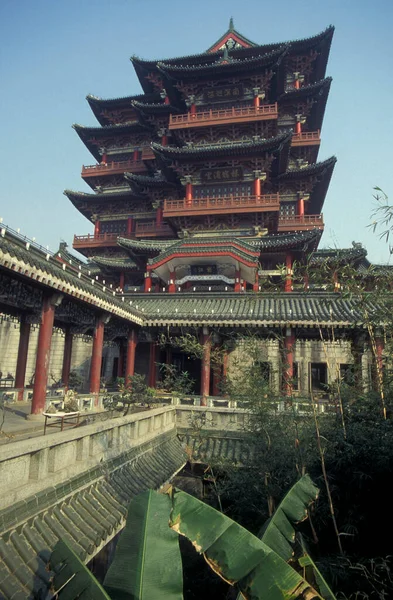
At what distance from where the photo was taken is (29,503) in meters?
4.40

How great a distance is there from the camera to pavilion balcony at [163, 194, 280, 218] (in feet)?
73.3

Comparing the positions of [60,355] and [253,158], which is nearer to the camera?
[253,158]

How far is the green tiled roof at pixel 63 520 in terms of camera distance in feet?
11.8

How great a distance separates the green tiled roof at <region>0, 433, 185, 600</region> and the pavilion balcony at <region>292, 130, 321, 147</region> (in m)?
25.1

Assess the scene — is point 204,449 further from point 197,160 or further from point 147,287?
point 197,160

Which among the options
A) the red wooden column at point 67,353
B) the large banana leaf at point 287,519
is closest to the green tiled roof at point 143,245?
the red wooden column at point 67,353

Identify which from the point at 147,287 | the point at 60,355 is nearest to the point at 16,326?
the point at 60,355

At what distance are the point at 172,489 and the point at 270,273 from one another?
19.6m

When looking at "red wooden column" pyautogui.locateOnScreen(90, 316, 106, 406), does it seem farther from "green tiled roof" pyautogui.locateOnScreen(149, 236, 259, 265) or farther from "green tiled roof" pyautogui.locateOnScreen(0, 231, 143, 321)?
"green tiled roof" pyautogui.locateOnScreen(149, 236, 259, 265)

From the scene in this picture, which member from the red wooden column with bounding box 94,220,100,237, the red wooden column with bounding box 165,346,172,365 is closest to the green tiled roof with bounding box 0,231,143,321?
the red wooden column with bounding box 165,346,172,365

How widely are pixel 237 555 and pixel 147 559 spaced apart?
2.14 ft

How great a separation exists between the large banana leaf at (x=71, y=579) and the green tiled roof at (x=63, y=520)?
0.87 m

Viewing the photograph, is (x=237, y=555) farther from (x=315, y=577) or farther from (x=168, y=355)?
(x=168, y=355)

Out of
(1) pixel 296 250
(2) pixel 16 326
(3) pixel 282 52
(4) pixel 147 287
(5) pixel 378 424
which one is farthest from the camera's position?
(2) pixel 16 326
